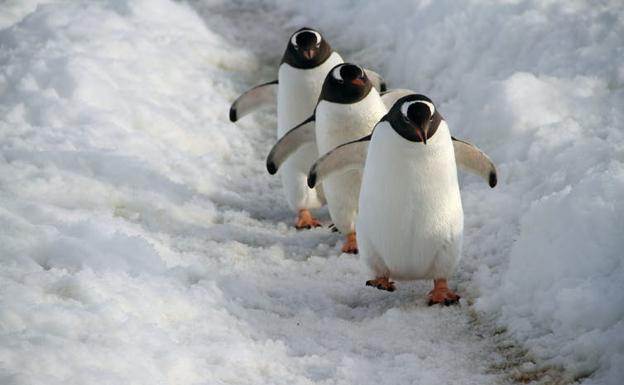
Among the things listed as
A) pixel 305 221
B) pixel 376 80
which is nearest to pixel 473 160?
pixel 305 221

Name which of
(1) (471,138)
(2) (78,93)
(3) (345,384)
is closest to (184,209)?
(2) (78,93)

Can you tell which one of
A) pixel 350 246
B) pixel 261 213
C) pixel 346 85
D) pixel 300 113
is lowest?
pixel 261 213

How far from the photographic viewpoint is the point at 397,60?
6.47 metres

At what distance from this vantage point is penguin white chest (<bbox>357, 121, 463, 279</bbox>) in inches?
155

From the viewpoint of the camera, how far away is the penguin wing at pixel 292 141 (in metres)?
4.71

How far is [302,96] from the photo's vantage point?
16.8ft

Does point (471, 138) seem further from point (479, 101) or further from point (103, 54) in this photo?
point (103, 54)

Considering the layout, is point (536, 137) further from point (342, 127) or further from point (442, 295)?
point (442, 295)

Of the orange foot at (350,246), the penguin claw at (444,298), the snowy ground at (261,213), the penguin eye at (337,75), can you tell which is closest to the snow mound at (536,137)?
the snowy ground at (261,213)

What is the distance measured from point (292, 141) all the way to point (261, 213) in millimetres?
638

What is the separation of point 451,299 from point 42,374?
1852 mm

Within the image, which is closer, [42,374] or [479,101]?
[42,374]

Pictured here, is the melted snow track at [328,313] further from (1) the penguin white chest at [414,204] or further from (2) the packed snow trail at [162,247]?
(1) the penguin white chest at [414,204]

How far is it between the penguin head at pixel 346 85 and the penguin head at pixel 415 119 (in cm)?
55
